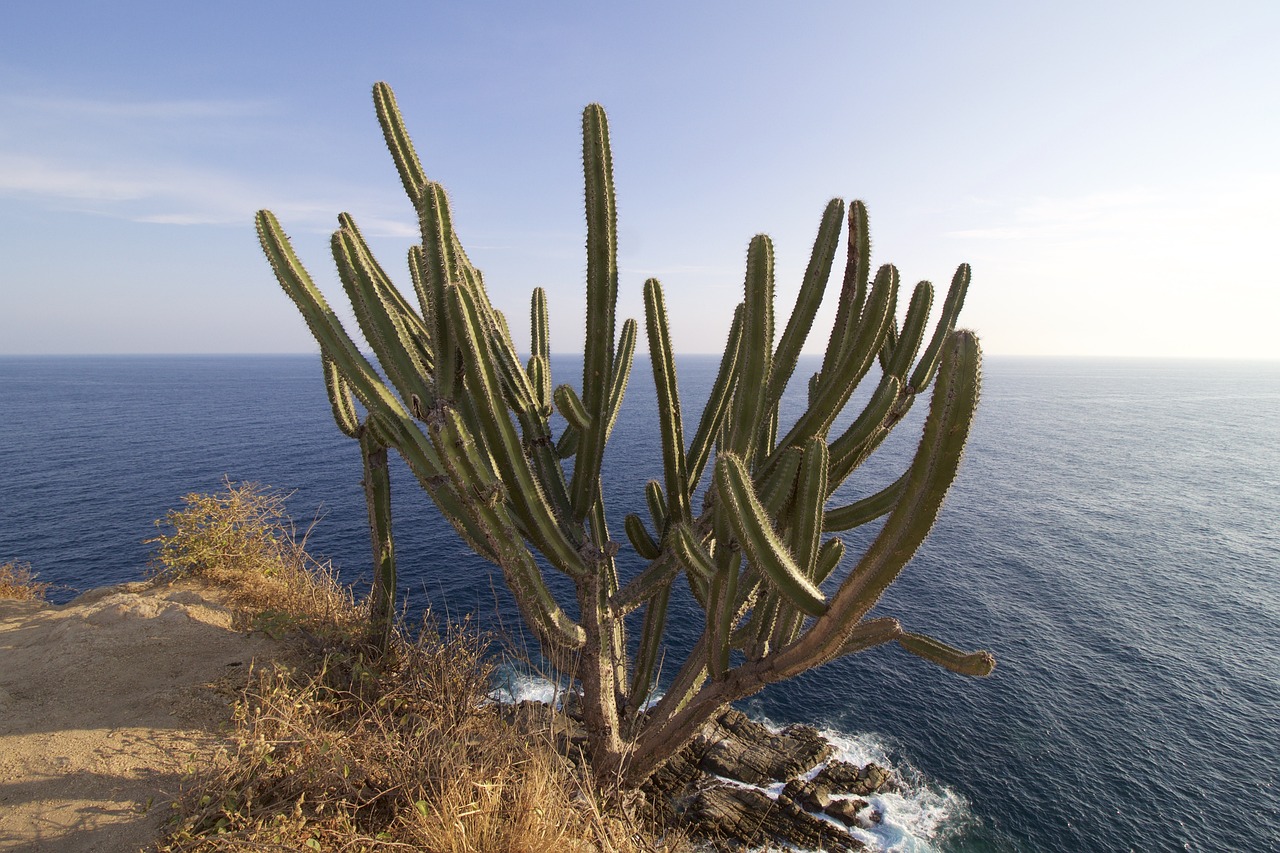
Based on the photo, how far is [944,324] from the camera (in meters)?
6.66

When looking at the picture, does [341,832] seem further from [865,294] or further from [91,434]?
[91,434]

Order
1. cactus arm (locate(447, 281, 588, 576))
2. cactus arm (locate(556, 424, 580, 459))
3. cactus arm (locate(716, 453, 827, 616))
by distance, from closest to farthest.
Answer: cactus arm (locate(716, 453, 827, 616))
cactus arm (locate(447, 281, 588, 576))
cactus arm (locate(556, 424, 580, 459))

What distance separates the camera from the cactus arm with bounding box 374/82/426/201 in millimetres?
6984

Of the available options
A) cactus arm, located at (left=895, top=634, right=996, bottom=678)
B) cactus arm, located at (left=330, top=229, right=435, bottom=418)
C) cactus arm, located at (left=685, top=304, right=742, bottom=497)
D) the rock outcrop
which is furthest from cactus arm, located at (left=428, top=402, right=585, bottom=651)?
the rock outcrop

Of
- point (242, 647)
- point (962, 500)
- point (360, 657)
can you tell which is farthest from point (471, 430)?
point (962, 500)

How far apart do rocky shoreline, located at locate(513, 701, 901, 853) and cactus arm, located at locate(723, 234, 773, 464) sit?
1163 cm

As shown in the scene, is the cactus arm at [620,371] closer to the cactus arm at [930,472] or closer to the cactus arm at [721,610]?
the cactus arm at [721,610]

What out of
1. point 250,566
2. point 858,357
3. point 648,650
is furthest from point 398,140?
point 250,566

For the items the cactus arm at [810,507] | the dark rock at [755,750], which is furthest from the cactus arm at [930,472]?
the dark rock at [755,750]

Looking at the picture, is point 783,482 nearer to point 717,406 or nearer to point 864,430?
point 864,430

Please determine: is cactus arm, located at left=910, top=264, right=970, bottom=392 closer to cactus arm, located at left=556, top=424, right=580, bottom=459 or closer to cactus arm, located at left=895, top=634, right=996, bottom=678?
cactus arm, located at left=895, top=634, right=996, bottom=678

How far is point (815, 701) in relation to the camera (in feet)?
81.7

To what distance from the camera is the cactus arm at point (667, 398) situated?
674 centimetres

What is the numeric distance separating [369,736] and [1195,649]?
131 ft
